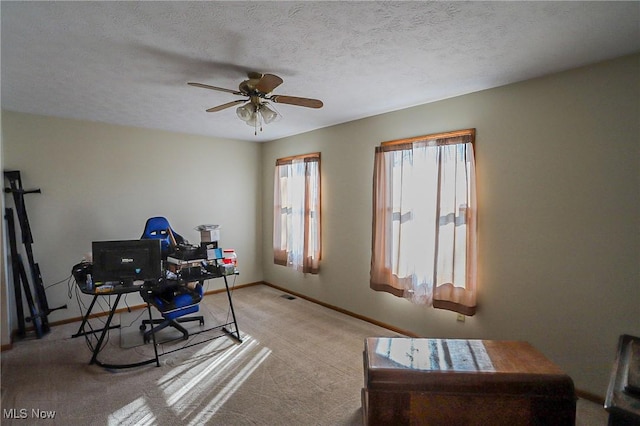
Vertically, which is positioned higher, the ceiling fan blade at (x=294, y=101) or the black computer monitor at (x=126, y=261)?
the ceiling fan blade at (x=294, y=101)

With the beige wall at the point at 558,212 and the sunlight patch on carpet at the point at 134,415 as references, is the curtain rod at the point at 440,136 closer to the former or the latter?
the beige wall at the point at 558,212

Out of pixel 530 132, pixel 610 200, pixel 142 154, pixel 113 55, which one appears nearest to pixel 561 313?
pixel 610 200

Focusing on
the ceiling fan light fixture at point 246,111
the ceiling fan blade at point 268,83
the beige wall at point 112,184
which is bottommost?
the beige wall at point 112,184

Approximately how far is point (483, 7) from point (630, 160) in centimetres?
153

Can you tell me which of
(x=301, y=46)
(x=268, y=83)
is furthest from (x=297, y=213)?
(x=301, y=46)

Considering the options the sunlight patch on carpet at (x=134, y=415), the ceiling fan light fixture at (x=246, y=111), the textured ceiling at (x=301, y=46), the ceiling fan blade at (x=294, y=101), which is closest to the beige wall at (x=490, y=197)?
the textured ceiling at (x=301, y=46)

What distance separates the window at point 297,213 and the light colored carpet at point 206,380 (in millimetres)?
1124

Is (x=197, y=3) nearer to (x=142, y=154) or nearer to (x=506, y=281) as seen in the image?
(x=506, y=281)

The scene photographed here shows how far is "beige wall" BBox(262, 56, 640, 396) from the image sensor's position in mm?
2107

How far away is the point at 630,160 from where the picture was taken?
6.77 feet

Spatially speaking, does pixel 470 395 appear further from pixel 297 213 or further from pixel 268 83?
pixel 297 213

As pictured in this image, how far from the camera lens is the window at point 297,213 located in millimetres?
4391

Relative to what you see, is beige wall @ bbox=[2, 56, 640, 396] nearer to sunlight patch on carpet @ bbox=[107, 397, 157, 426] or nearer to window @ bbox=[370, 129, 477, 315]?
window @ bbox=[370, 129, 477, 315]

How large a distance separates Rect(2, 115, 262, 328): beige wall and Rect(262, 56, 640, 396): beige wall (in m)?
3.14
